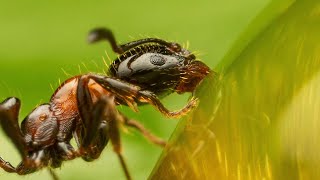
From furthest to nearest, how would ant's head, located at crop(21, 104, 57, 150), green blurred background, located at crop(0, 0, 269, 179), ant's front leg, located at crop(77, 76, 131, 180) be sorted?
green blurred background, located at crop(0, 0, 269, 179)
ant's head, located at crop(21, 104, 57, 150)
ant's front leg, located at crop(77, 76, 131, 180)

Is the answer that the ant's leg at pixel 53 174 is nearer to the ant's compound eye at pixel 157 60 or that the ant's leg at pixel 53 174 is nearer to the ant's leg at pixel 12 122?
the ant's leg at pixel 12 122

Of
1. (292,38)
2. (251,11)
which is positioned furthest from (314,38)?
(251,11)

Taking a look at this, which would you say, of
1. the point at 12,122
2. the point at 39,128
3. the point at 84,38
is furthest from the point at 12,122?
the point at 84,38

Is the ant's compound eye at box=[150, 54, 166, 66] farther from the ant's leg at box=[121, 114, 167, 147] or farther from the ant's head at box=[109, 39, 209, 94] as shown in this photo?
the ant's leg at box=[121, 114, 167, 147]

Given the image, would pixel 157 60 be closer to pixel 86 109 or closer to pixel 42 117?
pixel 86 109

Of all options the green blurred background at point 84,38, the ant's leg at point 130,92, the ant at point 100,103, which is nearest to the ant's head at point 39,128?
the ant at point 100,103

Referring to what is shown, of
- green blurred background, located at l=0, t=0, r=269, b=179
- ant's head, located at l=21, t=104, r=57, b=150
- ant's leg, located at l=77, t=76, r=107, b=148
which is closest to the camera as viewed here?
ant's leg, located at l=77, t=76, r=107, b=148

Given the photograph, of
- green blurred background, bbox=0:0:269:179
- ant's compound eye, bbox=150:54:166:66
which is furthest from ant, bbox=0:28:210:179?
green blurred background, bbox=0:0:269:179
